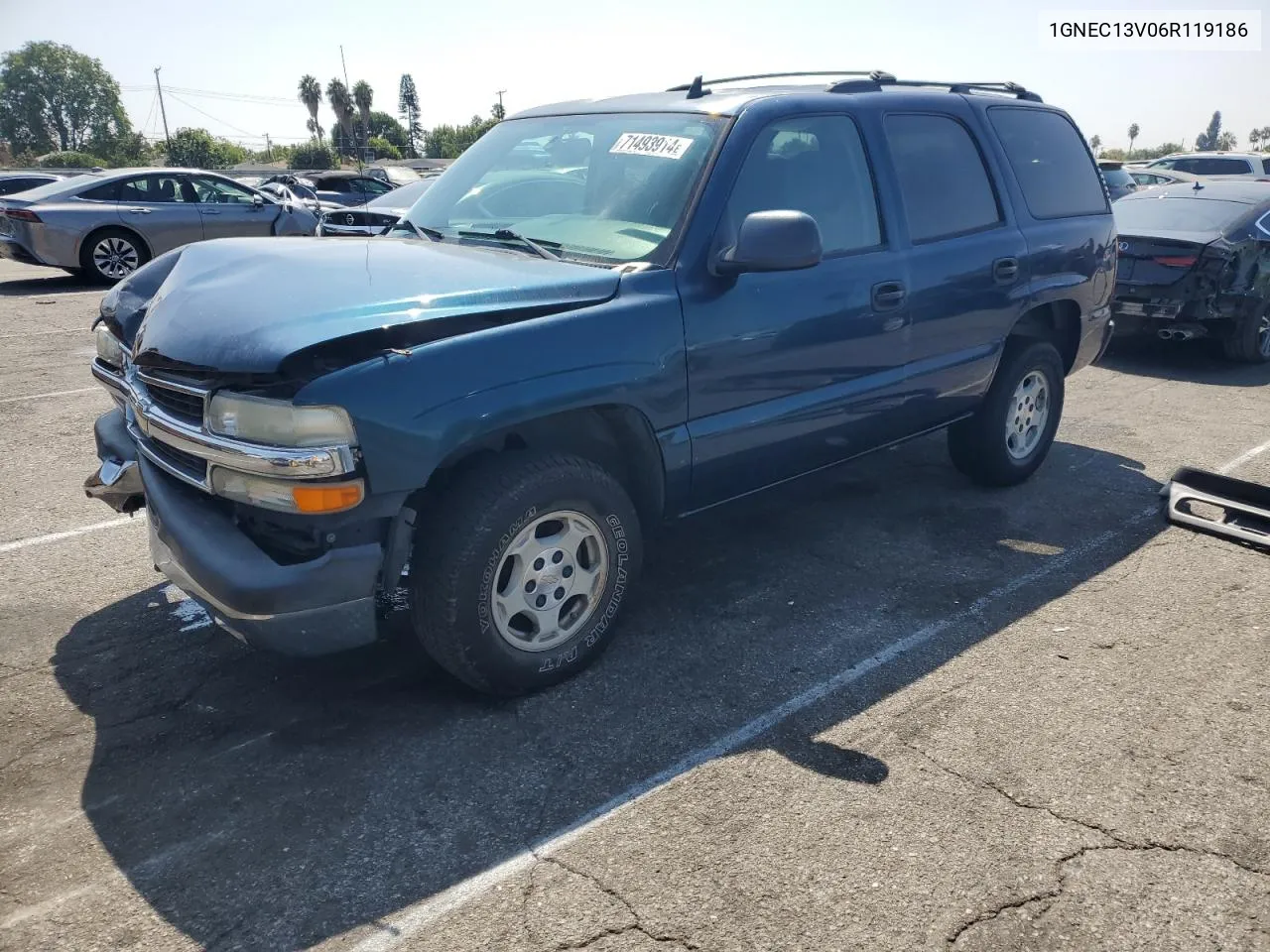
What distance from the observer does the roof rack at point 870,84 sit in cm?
436

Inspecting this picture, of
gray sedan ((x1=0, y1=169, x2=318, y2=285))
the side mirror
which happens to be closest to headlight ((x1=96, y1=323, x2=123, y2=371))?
the side mirror

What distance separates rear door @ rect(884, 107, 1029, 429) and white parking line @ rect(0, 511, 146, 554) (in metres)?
3.72

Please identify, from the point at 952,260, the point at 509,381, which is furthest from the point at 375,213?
the point at 509,381

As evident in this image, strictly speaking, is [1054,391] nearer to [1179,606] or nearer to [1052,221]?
[1052,221]

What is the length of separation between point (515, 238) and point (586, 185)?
14.4 inches

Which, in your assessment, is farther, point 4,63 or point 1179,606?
point 4,63

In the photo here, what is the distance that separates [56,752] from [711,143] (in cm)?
302

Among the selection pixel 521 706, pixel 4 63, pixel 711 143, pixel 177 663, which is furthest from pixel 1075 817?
pixel 4 63

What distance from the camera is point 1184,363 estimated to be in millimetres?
9188

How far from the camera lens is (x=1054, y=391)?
18.5 feet

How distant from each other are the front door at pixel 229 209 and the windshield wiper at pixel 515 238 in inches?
437

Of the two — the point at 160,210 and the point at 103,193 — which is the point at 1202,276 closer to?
the point at 160,210

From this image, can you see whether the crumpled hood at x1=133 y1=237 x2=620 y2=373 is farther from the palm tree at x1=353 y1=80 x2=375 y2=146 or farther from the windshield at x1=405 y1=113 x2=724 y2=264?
the palm tree at x1=353 y1=80 x2=375 y2=146

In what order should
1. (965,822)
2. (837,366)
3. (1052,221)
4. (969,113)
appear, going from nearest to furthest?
(965,822) → (837,366) → (969,113) → (1052,221)
